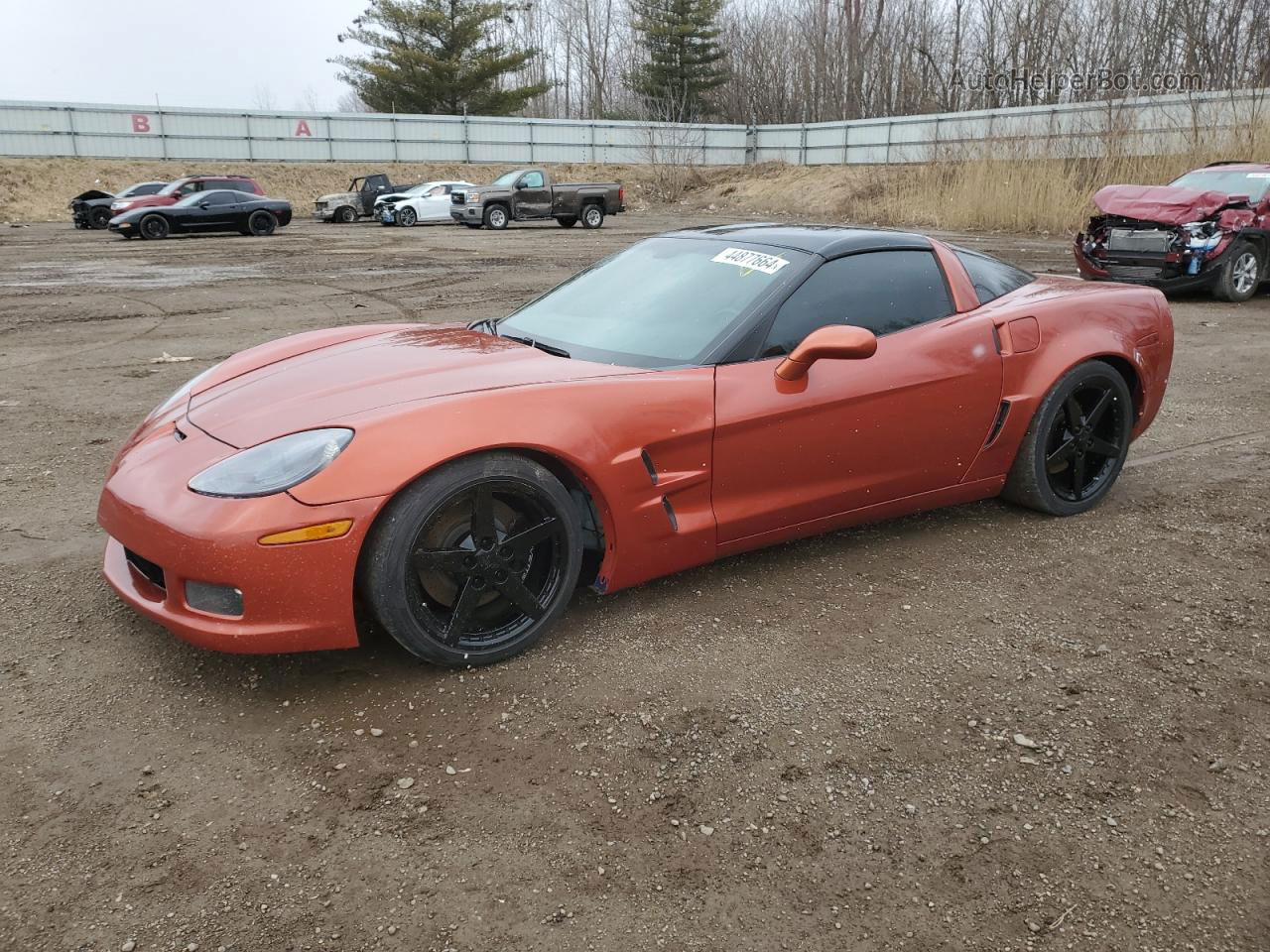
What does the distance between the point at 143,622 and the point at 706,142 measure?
138 feet

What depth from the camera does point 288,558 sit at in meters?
2.52

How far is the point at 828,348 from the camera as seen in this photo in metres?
3.09

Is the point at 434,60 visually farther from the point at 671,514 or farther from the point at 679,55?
the point at 671,514

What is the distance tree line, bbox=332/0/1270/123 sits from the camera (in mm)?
33719

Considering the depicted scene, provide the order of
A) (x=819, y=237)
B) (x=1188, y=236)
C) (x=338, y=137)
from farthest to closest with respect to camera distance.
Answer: (x=338, y=137), (x=1188, y=236), (x=819, y=237)

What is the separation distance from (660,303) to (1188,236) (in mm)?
9665

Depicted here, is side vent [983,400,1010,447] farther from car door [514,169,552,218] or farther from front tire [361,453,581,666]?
car door [514,169,552,218]

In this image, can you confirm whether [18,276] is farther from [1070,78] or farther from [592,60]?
[592,60]

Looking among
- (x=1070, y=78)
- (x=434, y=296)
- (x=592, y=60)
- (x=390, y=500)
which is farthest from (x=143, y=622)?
(x=592, y=60)

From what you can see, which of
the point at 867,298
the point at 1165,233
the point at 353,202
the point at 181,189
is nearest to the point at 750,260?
the point at 867,298

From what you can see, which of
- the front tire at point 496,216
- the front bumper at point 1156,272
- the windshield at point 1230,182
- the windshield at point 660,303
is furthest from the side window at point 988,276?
the front tire at point 496,216

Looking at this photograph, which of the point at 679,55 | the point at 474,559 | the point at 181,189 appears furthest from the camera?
the point at 679,55

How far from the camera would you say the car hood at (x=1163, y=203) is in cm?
1068

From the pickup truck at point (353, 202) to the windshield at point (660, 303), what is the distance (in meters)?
27.2
